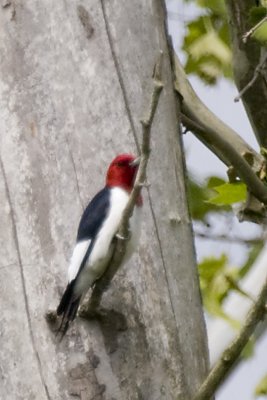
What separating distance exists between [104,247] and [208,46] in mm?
1311

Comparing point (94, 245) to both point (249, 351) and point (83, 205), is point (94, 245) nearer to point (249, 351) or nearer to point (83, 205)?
point (83, 205)

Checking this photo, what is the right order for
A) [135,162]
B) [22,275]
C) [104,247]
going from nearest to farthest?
[104,247] < [135,162] < [22,275]

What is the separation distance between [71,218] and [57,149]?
0.57ft

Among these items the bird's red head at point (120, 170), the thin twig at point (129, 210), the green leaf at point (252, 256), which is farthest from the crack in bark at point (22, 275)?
the green leaf at point (252, 256)


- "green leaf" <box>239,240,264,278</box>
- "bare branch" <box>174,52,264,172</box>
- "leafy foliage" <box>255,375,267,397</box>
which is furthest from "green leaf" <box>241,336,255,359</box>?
"bare branch" <box>174,52,264,172</box>

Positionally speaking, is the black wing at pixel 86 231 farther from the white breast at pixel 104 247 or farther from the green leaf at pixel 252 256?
the green leaf at pixel 252 256

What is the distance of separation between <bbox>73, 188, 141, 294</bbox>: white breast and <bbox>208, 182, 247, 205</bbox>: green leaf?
0.36 metres

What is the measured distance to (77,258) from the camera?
2906 mm

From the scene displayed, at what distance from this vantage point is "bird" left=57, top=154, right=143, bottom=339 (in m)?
2.87

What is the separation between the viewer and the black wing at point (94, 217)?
2.90 meters

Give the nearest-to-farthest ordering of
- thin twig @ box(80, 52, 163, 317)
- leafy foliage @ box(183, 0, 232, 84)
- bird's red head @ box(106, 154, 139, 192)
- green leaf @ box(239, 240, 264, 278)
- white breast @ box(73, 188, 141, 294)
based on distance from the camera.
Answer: thin twig @ box(80, 52, 163, 317) < white breast @ box(73, 188, 141, 294) < bird's red head @ box(106, 154, 139, 192) < green leaf @ box(239, 240, 264, 278) < leafy foliage @ box(183, 0, 232, 84)

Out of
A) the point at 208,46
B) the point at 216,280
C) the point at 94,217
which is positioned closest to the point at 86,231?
the point at 94,217

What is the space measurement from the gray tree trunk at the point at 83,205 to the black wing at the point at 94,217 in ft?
0.50

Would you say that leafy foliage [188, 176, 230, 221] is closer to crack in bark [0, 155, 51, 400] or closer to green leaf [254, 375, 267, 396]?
green leaf [254, 375, 267, 396]
